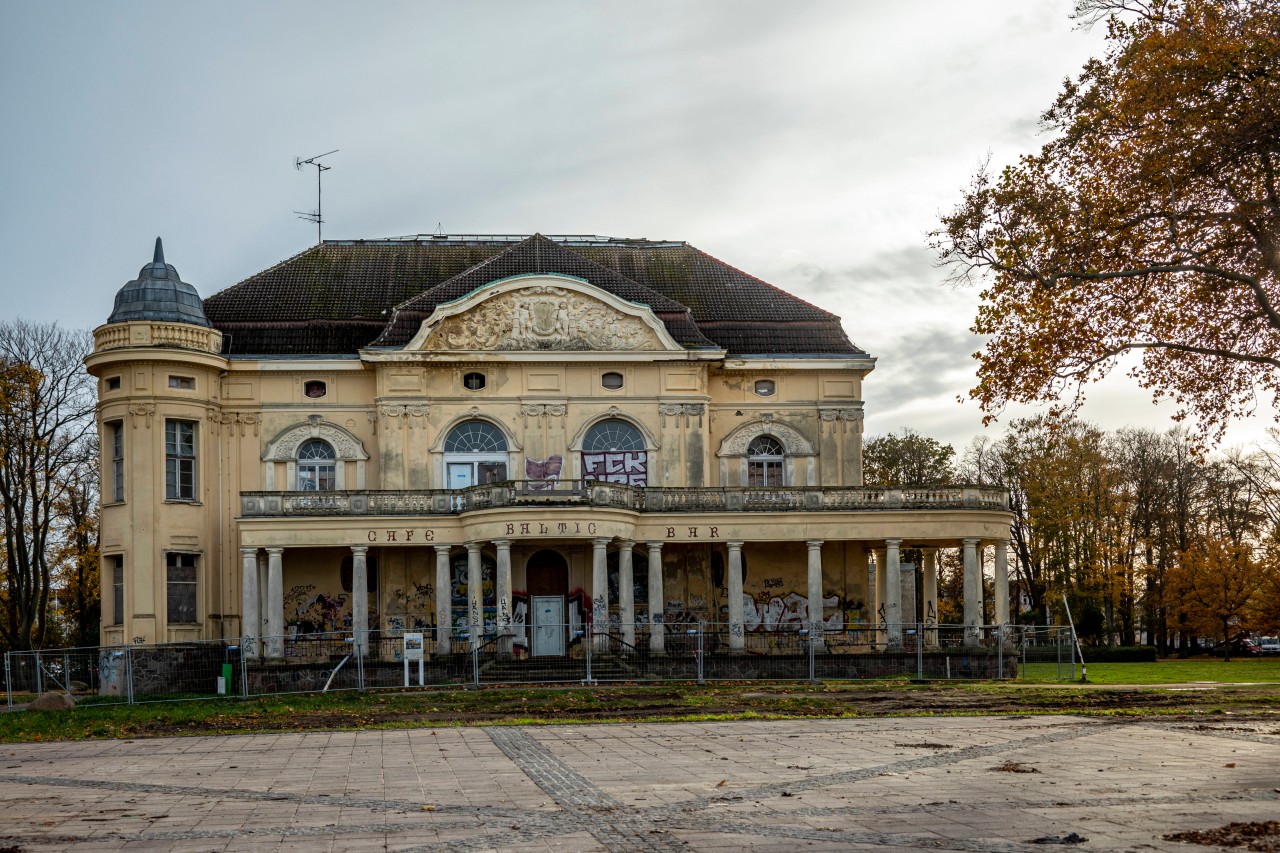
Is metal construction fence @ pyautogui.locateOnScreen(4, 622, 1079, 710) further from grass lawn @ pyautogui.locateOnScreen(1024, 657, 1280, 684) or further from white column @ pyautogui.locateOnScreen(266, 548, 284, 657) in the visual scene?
grass lawn @ pyautogui.locateOnScreen(1024, 657, 1280, 684)

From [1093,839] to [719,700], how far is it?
1674 cm

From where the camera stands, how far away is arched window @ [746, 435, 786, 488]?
45656 mm

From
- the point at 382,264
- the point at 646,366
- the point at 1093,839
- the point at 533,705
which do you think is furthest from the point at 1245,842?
the point at 382,264

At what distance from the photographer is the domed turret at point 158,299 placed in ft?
139

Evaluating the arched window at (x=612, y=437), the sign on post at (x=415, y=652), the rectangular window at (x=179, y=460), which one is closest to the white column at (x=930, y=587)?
the arched window at (x=612, y=437)

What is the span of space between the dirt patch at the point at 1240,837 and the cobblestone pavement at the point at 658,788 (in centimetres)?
22

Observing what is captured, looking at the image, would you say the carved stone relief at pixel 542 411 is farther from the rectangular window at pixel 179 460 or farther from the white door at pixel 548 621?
the rectangular window at pixel 179 460

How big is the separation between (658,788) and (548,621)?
93.6 feet

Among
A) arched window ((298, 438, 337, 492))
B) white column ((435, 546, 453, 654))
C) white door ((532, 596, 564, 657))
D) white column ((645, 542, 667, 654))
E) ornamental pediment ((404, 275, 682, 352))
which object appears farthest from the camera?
arched window ((298, 438, 337, 492))

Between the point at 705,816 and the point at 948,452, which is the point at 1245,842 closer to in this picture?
the point at 705,816

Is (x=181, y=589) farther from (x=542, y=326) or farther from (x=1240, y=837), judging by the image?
(x=1240, y=837)

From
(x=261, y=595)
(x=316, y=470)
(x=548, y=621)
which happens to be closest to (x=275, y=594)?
(x=261, y=595)

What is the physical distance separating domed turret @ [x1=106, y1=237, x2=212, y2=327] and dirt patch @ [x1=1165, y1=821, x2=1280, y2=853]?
36.2 meters

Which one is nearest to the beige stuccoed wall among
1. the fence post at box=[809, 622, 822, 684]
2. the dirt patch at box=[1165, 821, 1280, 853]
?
the fence post at box=[809, 622, 822, 684]
